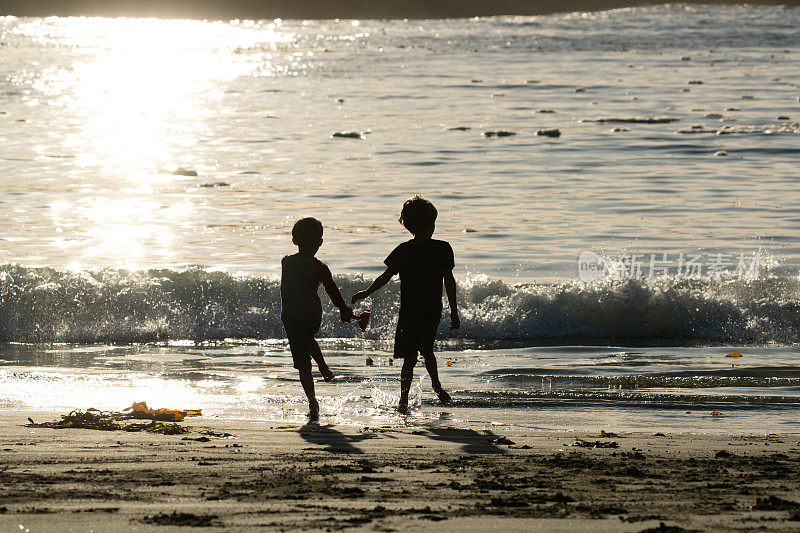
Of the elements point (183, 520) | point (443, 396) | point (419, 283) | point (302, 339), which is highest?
point (419, 283)

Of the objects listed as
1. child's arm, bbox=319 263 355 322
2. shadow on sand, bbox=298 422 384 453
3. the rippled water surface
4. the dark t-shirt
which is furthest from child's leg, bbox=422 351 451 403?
the rippled water surface

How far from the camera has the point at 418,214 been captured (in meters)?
7.46

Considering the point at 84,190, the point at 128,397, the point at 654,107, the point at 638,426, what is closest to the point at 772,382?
the point at 638,426

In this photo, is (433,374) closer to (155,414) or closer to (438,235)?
(155,414)

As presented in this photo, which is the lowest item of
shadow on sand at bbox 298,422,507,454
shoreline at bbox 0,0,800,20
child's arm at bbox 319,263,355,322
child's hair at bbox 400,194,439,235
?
shadow on sand at bbox 298,422,507,454

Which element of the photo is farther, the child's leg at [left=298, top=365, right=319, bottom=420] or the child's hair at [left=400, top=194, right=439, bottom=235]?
the child's hair at [left=400, top=194, right=439, bottom=235]

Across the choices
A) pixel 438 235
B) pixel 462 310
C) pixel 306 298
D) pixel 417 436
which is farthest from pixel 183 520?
pixel 438 235

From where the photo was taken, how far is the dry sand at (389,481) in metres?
4.32

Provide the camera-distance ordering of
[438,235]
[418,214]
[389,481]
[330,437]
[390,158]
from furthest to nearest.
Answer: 1. [390,158]
2. [438,235]
3. [418,214]
4. [330,437]
5. [389,481]

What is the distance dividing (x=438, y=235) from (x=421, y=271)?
864cm

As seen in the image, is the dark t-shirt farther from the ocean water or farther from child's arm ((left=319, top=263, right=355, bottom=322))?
the ocean water

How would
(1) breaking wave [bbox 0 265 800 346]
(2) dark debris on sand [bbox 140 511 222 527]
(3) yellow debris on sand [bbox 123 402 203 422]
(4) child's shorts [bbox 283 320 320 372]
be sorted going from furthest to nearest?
(1) breaking wave [bbox 0 265 800 346], (4) child's shorts [bbox 283 320 320 372], (3) yellow debris on sand [bbox 123 402 203 422], (2) dark debris on sand [bbox 140 511 222 527]

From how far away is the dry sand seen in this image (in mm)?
4320

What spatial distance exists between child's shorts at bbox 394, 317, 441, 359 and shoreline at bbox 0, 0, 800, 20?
11528 centimetres
